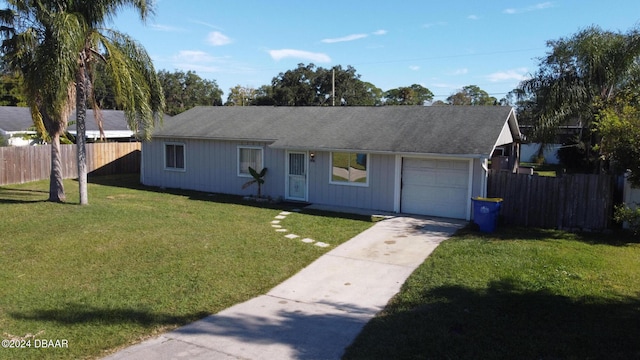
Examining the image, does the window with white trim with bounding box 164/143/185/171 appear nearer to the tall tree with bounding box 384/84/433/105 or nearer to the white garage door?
the white garage door

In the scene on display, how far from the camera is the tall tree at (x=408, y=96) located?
220 ft

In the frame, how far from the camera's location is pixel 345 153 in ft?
49.9

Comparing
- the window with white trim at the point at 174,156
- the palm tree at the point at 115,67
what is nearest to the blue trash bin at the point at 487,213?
the palm tree at the point at 115,67

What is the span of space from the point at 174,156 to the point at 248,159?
405cm

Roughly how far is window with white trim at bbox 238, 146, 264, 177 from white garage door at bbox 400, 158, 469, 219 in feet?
19.1

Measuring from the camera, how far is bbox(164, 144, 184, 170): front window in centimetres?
1964

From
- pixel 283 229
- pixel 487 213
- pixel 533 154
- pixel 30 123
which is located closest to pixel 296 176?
pixel 283 229

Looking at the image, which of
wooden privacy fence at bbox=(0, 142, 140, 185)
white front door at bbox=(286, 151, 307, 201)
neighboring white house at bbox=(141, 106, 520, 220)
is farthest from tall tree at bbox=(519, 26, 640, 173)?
wooden privacy fence at bbox=(0, 142, 140, 185)

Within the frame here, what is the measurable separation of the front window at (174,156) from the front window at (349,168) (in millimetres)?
7468

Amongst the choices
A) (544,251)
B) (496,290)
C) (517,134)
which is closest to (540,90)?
(517,134)

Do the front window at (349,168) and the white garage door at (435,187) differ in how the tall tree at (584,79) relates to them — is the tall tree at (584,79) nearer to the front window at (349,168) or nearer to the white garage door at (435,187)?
the white garage door at (435,187)


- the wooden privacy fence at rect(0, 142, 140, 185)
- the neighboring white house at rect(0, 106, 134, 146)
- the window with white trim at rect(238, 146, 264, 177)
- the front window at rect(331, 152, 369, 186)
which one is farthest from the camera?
the neighboring white house at rect(0, 106, 134, 146)

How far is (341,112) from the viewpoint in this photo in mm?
18672

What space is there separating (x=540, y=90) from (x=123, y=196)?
54.9 feet
